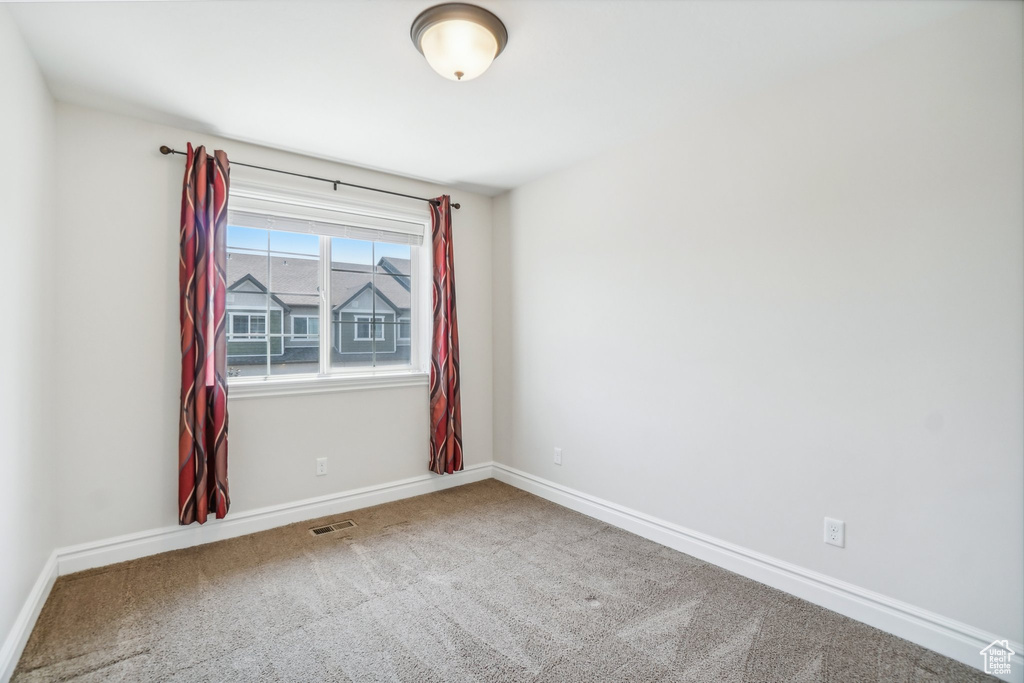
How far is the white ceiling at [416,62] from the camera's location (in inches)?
73.9

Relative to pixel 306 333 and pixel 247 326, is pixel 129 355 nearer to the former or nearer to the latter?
pixel 247 326

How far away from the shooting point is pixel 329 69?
225cm

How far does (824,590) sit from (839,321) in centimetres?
120

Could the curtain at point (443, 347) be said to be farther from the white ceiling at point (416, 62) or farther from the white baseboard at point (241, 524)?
the white ceiling at point (416, 62)

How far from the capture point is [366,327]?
12.2 feet

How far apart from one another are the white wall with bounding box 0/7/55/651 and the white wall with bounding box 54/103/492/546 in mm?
130

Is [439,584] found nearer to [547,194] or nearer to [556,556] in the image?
[556,556]

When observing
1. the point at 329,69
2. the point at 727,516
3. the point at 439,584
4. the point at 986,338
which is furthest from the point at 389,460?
the point at 986,338

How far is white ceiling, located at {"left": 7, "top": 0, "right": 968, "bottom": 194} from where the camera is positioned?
1876mm

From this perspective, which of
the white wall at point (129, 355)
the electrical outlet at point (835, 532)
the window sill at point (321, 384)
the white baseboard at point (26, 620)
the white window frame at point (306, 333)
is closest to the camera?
the white baseboard at point (26, 620)

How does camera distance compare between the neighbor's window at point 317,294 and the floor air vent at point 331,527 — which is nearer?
the floor air vent at point 331,527

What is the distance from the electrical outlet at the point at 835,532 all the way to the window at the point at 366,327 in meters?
2.98

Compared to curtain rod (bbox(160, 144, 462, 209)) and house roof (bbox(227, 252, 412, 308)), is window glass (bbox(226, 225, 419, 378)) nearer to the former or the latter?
house roof (bbox(227, 252, 412, 308))

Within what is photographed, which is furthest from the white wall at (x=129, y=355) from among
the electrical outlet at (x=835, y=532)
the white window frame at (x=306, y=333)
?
the electrical outlet at (x=835, y=532)
